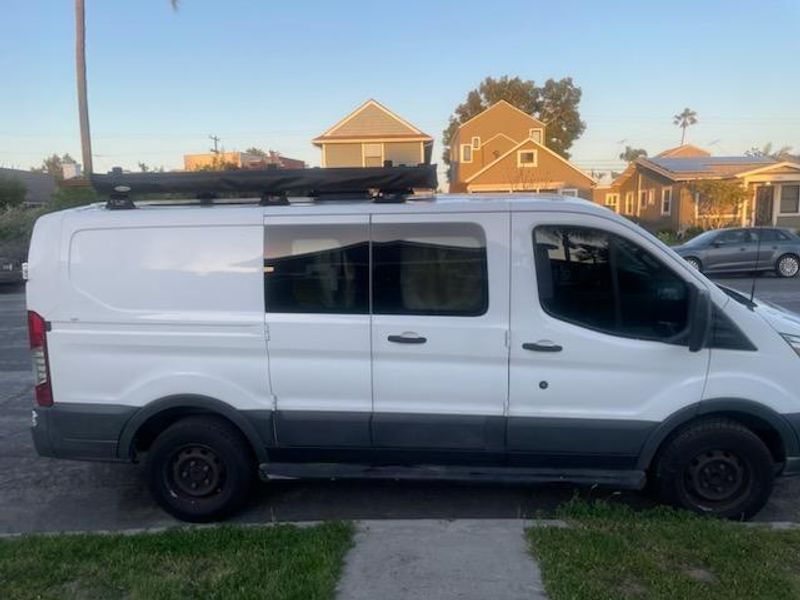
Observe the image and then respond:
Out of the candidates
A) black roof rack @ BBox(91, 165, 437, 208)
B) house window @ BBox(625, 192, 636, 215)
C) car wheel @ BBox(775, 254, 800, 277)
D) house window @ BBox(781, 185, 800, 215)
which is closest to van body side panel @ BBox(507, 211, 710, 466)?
black roof rack @ BBox(91, 165, 437, 208)

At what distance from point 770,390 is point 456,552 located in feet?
6.65

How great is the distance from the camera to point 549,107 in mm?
69250

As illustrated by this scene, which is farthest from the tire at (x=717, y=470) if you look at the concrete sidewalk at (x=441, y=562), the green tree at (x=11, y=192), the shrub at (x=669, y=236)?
the green tree at (x=11, y=192)

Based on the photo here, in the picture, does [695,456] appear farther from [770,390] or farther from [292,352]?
[292,352]

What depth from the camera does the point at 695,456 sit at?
4.07 metres

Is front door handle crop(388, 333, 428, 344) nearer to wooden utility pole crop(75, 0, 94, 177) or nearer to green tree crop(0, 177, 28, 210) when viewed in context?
wooden utility pole crop(75, 0, 94, 177)

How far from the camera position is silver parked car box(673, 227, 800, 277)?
59.9ft

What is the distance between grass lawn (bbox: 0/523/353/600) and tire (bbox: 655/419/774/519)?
1.94 m

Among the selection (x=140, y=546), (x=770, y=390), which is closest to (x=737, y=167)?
(x=770, y=390)

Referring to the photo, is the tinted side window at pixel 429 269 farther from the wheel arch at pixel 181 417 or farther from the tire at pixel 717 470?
the tire at pixel 717 470

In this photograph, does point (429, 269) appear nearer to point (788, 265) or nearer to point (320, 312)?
point (320, 312)

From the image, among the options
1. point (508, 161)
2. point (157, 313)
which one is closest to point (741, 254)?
point (157, 313)

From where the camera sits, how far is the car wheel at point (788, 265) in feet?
60.1

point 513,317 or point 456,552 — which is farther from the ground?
point 513,317
